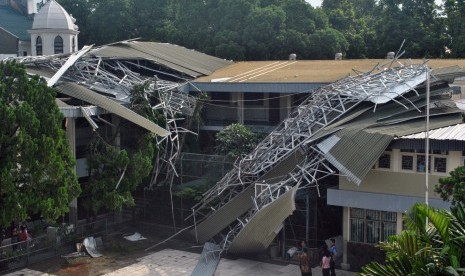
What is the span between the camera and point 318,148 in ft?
74.0

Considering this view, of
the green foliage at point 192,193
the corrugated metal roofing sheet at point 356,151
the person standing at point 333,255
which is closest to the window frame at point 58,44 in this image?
the green foliage at point 192,193

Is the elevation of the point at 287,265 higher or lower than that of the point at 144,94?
lower

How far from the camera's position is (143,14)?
181ft

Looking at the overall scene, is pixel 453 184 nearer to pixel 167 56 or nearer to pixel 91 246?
pixel 91 246

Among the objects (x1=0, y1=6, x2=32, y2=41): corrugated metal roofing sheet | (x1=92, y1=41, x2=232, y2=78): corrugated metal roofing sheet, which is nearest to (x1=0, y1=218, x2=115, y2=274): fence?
(x1=92, y1=41, x2=232, y2=78): corrugated metal roofing sheet

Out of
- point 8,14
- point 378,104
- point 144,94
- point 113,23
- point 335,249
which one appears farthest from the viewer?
point 8,14

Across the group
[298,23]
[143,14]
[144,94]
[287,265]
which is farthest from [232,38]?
[287,265]

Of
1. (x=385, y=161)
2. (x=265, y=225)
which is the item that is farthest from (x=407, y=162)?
(x=265, y=225)

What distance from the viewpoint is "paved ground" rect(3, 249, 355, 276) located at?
71.5ft

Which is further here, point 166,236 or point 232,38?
point 232,38

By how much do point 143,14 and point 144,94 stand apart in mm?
29405

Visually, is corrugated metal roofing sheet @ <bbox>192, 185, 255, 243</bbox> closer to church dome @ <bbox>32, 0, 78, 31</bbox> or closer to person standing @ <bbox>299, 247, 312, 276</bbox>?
person standing @ <bbox>299, 247, 312, 276</bbox>

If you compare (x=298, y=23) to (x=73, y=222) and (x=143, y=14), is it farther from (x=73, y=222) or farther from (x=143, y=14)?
(x=73, y=222)

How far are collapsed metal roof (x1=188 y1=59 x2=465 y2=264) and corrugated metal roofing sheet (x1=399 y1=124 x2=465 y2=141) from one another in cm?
39
